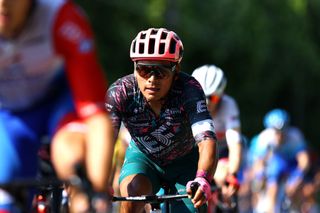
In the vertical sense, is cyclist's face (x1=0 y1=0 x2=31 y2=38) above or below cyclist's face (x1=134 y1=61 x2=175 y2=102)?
below

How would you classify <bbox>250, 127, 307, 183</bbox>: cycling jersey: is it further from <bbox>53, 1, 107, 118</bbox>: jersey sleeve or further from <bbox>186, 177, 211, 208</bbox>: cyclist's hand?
<bbox>53, 1, 107, 118</bbox>: jersey sleeve

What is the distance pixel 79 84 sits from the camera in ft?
16.9

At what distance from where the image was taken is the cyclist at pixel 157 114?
8.05 metres

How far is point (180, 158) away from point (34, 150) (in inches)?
128

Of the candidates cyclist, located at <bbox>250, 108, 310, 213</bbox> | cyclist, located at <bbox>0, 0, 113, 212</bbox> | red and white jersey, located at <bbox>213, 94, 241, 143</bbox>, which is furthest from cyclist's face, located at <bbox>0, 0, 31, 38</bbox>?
cyclist, located at <bbox>250, 108, 310, 213</bbox>

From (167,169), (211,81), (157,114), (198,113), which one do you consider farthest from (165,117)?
(211,81)

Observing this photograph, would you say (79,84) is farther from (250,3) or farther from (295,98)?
(295,98)

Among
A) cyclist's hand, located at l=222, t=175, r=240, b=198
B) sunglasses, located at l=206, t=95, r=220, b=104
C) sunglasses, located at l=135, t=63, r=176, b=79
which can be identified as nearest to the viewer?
sunglasses, located at l=135, t=63, r=176, b=79

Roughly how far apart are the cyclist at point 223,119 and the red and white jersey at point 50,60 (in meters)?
5.10

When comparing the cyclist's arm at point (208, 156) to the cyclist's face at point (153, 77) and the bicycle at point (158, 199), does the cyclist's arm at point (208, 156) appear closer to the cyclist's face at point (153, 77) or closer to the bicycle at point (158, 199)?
the bicycle at point (158, 199)

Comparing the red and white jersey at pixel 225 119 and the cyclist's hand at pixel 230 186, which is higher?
the red and white jersey at pixel 225 119

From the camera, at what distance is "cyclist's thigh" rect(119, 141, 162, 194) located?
27.8ft

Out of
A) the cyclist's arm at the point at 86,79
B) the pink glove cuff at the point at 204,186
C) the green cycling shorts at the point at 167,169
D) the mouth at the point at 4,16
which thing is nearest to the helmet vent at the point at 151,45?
the green cycling shorts at the point at 167,169

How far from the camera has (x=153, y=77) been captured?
805cm
